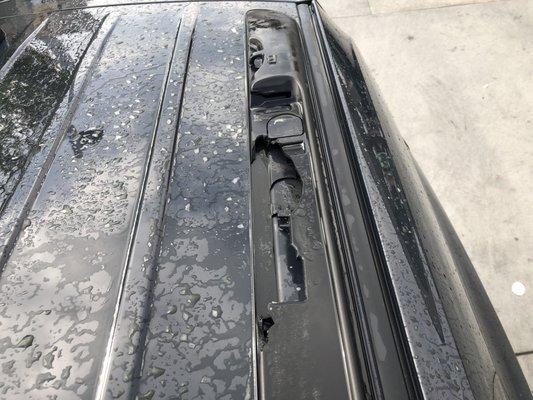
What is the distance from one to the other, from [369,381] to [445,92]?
296 centimetres

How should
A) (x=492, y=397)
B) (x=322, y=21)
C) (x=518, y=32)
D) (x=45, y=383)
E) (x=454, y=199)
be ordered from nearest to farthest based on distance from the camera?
(x=45, y=383)
(x=492, y=397)
(x=322, y=21)
(x=454, y=199)
(x=518, y=32)

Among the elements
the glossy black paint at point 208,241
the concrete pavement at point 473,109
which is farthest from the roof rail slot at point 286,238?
the concrete pavement at point 473,109

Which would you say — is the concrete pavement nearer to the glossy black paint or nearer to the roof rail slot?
the roof rail slot

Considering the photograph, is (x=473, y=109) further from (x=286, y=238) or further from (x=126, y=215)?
(x=126, y=215)

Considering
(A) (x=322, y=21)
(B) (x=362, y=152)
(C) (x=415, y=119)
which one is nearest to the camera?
(B) (x=362, y=152)

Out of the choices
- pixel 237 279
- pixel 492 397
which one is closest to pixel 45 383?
pixel 237 279

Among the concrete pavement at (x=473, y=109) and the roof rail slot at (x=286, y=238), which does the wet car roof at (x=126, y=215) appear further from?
the concrete pavement at (x=473, y=109)

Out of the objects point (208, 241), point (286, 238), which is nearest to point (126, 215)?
point (208, 241)

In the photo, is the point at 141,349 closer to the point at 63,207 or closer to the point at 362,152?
the point at 63,207

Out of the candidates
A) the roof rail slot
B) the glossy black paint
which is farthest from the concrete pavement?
the glossy black paint

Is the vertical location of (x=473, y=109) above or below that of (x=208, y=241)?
above

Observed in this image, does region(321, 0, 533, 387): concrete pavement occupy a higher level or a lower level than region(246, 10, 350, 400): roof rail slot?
higher

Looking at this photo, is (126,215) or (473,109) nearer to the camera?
(126,215)

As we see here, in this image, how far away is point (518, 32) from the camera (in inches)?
151
